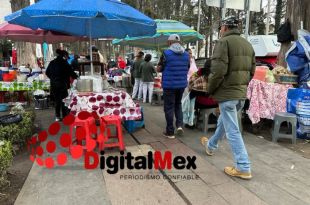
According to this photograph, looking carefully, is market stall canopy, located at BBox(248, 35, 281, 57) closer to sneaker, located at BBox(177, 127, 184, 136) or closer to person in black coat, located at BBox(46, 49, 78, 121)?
sneaker, located at BBox(177, 127, 184, 136)

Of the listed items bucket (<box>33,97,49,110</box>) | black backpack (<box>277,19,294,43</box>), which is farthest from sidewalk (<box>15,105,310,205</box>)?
bucket (<box>33,97,49,110</box>)

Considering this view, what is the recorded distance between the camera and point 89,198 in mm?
3326

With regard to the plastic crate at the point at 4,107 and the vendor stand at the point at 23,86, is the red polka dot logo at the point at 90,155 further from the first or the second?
the plastic crate at the point at 4,107

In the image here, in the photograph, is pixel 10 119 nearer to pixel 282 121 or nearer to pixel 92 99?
pixel 92 99

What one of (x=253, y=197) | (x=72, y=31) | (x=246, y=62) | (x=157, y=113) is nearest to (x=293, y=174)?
(x=253, y=197)

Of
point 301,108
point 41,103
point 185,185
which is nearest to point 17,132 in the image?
point 185,185

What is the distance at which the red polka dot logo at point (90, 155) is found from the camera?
423 centimetres

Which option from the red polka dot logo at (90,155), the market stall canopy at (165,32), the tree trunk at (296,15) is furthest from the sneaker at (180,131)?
the market stall canopy at (165,32)

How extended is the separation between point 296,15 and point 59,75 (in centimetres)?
558

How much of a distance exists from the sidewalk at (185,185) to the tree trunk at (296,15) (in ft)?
10.7

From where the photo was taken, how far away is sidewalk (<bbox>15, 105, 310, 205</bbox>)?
330 centimetres

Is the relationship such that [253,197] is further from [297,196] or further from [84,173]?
[84,173]

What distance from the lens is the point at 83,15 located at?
13.6 feet

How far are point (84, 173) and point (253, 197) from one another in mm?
2149
